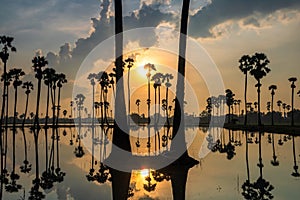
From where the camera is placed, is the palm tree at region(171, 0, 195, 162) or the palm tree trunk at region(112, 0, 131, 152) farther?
the palm tree trunk at region(112, 0, 131, 152)

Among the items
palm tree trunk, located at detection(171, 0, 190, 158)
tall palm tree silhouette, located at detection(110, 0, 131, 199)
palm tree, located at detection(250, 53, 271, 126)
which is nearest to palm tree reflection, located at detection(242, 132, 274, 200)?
palm tree trunk, located at detection(171, 0, 190, 158)

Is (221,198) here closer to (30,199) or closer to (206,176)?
(206,176)

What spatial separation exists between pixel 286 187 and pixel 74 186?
7702 mm

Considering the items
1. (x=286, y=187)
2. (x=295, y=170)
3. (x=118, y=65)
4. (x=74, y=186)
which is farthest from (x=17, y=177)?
(x=295, y=170)

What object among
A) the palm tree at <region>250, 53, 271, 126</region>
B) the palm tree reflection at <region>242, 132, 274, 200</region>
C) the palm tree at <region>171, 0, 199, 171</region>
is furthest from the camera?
the palm tree at <region>250, 53, 271, 126</region>

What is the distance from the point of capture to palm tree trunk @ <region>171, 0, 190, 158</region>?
64.1 ft

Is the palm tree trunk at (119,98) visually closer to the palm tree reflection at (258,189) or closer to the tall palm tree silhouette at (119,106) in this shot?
the tall palm tree silhouette at (119,106)

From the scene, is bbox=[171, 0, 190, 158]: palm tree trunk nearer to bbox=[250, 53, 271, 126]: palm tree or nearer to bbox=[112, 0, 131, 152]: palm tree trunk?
bbox=[112, 0, 131, 152]: palm tree trunk

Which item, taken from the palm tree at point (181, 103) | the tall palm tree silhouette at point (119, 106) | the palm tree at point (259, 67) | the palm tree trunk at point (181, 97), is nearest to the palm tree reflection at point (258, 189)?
the palm tree at point (181, 103)

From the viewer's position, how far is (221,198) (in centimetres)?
1230

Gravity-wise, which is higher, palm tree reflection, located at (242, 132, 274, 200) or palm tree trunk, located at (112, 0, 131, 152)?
palm tree trunk, located at (112, 0, 131, 152)

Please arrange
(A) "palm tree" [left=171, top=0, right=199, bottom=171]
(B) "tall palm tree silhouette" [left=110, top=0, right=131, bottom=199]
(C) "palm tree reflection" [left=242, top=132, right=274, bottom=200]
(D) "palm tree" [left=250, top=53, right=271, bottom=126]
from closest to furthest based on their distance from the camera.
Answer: (C) "palm tree reflection" [left=242, top=132, right=274, bottom=200], (A) "palm tree" [left=171, top=0, right=199, bottom=171], (B) "tall palm tree silhouette" [left=110, top=0, right=131, bottom=199], (D) "palm tree" [left=250, top=53, right=271, bottom=126]

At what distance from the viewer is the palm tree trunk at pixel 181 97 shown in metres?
19.5

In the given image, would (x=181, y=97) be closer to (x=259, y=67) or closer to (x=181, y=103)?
(x=181, y=103)
